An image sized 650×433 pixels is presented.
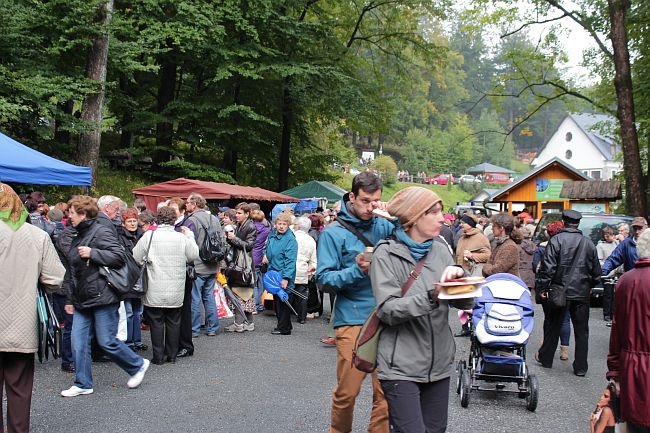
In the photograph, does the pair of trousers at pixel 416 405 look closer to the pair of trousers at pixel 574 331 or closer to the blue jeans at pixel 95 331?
the blue jeans at pixel 95 331

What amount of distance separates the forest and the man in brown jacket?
12.6m

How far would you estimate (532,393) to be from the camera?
6574 millimetres

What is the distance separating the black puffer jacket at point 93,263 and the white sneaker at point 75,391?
83 centimetres

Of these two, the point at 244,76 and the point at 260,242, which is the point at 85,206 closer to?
the point at 260,242

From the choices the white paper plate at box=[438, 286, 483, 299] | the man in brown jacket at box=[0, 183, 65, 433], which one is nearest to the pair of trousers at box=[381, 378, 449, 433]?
the white paper plate at box=[438, 286, 483, 299]

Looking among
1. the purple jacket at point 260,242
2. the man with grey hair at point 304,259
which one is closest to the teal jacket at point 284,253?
the man with grey hair at point 304,259

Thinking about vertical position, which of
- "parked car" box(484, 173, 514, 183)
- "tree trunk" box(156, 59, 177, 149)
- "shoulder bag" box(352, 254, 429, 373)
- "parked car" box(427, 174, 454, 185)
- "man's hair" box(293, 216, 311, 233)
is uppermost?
"parked car" box(484, 173, 514, 183)

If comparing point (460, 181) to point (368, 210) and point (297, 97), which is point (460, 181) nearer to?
point (297, 97)

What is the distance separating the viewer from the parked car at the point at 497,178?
86875 millimetres

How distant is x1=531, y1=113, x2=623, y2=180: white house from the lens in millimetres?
74938

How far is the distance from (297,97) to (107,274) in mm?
20083

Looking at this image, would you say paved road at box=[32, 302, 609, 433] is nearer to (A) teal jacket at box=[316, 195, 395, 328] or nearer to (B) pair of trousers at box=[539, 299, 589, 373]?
(B) pair of trousers at box=[539, 299, 589, 373]

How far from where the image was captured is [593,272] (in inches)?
331

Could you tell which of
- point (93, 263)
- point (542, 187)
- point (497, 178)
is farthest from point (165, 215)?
point (497, 178)
